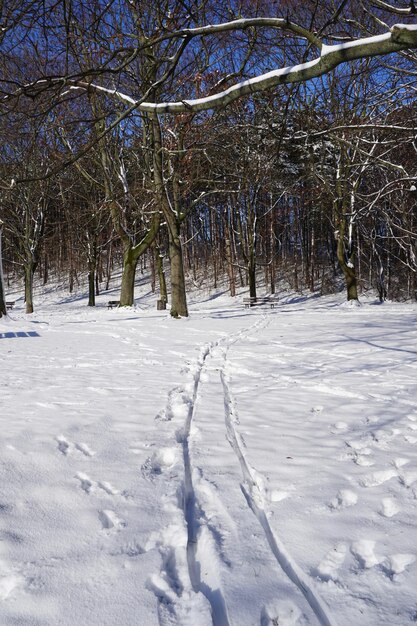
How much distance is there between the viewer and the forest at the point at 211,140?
13.9ft

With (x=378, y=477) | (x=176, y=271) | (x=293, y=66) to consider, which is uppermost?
(x=293, y=66)

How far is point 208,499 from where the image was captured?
2.46m

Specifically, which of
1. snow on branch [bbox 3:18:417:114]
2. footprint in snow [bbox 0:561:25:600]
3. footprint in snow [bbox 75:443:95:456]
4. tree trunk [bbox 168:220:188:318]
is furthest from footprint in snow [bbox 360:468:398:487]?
tree trunk [bbox 168:220:188:318]

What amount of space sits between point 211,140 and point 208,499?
9.18m

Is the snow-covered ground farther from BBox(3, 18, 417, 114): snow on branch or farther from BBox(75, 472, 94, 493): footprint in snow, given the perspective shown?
BBox(3, 18, 417, 114): snow on branch

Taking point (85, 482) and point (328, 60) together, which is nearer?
point (85, 482)

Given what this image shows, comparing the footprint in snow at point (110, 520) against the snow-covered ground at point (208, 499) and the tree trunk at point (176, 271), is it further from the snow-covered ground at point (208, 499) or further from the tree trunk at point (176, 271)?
the tree trunk at point (176, 271)

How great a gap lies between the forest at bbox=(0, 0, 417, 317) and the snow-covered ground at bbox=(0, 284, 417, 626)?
8.35ft

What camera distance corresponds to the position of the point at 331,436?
11.4ft

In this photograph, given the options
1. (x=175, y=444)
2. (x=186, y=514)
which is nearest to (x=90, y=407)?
(x=175, y=444)

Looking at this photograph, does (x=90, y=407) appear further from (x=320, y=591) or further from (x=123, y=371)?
(x=320, y=591)

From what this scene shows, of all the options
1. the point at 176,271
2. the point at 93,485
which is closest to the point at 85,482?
the point at 93,485

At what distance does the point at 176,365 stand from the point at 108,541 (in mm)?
4419

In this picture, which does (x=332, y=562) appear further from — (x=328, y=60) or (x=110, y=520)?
(x=328, y=60)
